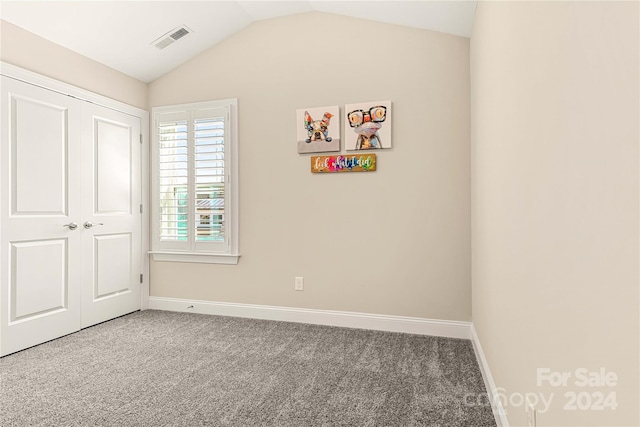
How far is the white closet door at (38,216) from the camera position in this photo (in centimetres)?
273

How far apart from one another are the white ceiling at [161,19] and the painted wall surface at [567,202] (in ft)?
4.21

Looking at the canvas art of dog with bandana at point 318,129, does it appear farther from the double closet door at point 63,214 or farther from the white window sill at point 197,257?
the double closet door at point 63,214

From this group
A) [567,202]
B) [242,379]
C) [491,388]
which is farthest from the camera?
[242,379]

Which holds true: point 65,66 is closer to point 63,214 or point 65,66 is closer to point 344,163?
point 63,214

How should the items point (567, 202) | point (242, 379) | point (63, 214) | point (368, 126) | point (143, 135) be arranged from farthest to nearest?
point (143, 135) → point (368, 126) → point (63, 214) → point (242, 379) → point (567, 202)

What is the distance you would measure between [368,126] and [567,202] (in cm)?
248

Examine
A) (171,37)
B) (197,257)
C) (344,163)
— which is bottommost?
(197,257)

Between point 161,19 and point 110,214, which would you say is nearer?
point 161,19

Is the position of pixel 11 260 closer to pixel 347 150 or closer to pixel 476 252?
pixel 347 150

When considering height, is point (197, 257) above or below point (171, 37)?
below

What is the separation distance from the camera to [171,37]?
3.46 metres

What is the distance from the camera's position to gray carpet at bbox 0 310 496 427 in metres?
1.91

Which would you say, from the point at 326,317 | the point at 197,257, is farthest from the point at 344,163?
the point at 197,257

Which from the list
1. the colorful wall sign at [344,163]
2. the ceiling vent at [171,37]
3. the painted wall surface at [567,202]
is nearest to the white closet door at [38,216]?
the ceiling vent at [171,37]
